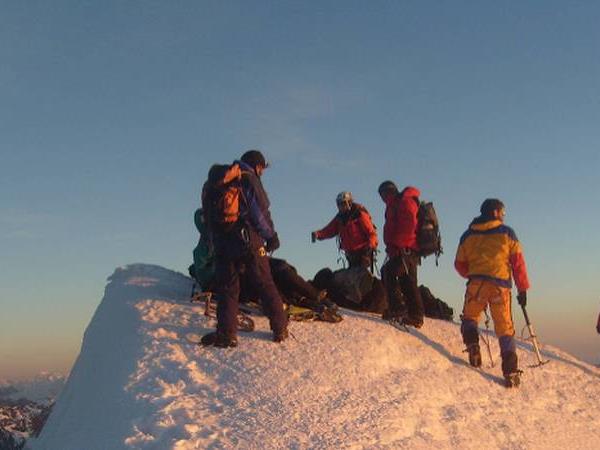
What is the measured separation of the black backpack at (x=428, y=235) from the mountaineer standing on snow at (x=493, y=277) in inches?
34.6

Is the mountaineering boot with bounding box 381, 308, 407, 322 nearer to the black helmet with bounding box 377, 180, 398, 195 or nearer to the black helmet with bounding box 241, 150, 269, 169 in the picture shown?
the black helmet with bounding box 377, 180, 398, 195

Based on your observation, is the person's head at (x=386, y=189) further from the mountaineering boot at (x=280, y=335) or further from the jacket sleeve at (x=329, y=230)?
the mountaineering boot at (x=280, y=335)

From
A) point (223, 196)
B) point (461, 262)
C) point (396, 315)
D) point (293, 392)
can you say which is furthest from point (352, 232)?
point (293, 392)

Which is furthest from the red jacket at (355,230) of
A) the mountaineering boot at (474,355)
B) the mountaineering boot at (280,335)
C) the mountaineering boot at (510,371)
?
the mountaineering boot at (280,335)

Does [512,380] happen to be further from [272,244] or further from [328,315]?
[272,244]

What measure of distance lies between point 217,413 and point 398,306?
4799 millimetres

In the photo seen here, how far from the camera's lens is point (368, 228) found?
1105 centimetres

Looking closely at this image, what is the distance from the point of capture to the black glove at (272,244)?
8102 millimetres

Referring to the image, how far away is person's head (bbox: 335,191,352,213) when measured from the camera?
11.2m

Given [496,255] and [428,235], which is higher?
[428,235]

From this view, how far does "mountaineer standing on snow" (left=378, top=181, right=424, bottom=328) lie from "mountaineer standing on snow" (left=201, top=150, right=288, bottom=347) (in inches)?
115

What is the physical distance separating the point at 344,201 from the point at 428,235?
6.00ft

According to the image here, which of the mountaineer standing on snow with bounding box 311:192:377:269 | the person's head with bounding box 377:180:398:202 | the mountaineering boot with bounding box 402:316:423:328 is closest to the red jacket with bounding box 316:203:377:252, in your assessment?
the mountaineer standing on snow with bounding box 311:192:377:269

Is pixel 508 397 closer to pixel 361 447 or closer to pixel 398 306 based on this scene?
pixel 398 306
